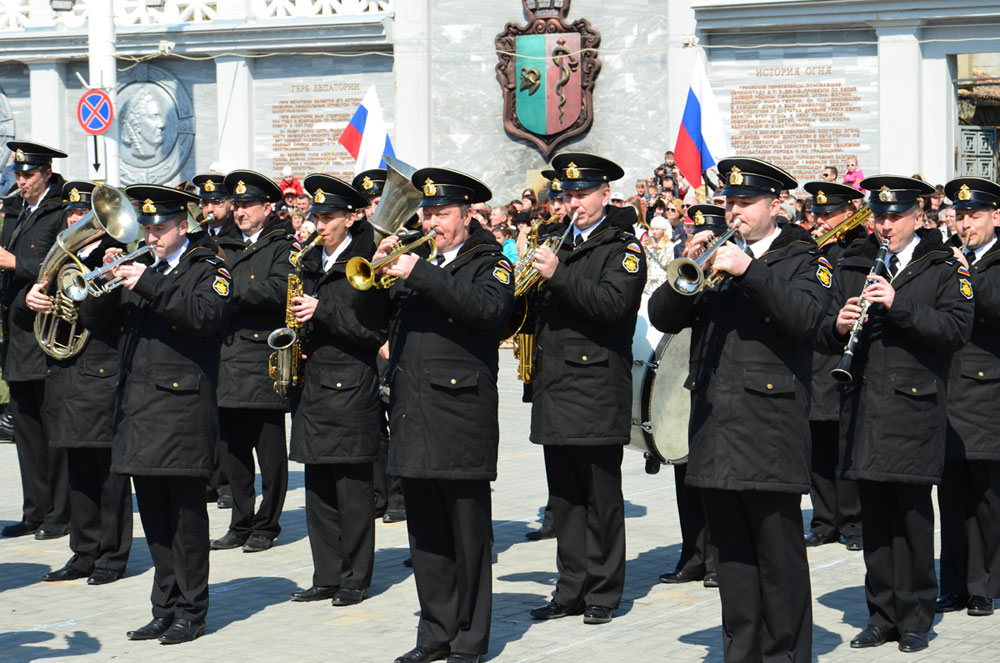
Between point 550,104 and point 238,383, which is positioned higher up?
point 550,104

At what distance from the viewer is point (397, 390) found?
7.44 meters

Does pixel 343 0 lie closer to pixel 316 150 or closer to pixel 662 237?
pixel 316 150

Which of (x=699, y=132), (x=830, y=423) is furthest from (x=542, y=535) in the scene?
(x=699, y=132)

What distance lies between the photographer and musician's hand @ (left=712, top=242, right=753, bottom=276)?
20.8ft

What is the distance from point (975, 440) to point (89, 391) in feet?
16.5

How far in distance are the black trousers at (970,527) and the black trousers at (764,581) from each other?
2.02 m

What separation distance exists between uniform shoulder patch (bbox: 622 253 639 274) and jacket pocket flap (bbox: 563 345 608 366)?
1.46ft

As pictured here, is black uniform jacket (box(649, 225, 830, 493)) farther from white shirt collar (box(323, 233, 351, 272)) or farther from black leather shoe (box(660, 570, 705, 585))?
white shirt collar (box(323, 233, 351, 272))

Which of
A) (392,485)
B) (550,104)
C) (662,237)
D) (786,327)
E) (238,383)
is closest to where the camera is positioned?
(786,327)

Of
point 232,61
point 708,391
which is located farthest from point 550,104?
point 708,391

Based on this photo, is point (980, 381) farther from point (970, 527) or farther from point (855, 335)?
point (855, 335)

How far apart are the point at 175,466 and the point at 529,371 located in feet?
6.38

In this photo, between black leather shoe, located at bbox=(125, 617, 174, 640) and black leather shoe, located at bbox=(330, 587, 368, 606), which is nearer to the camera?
black leather shoe, located at bbox=(125, 617, 174, 640)

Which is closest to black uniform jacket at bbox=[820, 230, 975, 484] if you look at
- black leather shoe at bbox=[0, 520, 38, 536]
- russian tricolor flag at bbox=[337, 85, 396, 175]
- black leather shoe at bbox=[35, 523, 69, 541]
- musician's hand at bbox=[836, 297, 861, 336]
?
musician's hand at bbox=[836, 297, 861, 336]
